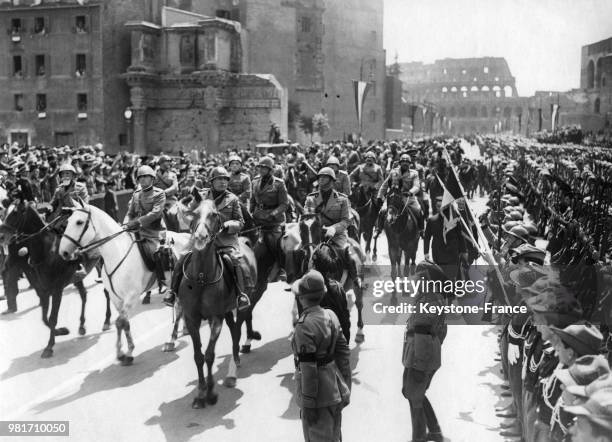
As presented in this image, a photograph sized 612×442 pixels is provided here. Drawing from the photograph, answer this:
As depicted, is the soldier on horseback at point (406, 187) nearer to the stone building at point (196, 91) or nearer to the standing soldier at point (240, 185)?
the standing soldier at point (240, 185)

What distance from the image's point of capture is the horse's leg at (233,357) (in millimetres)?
8922

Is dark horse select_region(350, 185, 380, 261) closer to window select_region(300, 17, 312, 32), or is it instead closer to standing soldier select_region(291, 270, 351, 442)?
standing soldier select_region(291, 270, 351, 442)

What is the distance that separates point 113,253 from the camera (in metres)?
10.1

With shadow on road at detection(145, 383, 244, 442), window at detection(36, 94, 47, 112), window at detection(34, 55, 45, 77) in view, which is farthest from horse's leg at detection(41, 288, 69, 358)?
A: window at detection(34, 55, 45, 77)

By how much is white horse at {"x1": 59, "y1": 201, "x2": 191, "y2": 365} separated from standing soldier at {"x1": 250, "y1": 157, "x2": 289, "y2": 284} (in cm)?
130

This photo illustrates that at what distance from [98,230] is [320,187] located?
3466 mm

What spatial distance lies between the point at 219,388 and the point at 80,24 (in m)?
44.4

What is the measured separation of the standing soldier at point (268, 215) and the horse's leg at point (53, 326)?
10.7ft

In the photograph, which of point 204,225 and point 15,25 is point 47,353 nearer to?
point 204,225

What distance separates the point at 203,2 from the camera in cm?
5844

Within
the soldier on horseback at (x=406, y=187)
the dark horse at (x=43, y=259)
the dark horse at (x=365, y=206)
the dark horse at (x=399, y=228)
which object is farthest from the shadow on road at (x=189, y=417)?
the dark horse at (x=365, y=206)

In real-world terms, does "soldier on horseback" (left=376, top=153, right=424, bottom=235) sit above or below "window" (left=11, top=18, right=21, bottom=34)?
below

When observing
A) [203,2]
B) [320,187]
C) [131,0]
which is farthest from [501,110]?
[320,187]

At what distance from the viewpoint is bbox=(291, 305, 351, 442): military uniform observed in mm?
5359
